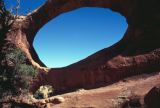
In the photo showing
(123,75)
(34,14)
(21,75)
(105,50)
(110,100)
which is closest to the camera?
(110,100)

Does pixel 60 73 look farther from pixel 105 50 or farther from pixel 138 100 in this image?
pixel 138 100

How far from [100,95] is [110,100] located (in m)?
1.78

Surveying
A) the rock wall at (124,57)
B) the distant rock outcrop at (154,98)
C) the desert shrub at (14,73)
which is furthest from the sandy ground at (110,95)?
the desert shrub at (14,73)

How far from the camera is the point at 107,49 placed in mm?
28688

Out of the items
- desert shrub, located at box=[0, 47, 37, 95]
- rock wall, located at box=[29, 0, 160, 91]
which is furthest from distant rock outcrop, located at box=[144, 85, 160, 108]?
desert shrub, located at box=[0, 47, 37, 95]

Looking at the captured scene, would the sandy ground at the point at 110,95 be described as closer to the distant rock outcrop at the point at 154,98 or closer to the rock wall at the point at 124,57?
the rock wall at the point at 124,57

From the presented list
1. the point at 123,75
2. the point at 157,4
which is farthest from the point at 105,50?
the point at 157,4

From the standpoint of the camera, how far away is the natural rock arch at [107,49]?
24828mm

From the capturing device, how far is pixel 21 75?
839 inches

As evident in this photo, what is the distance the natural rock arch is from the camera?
24828mm

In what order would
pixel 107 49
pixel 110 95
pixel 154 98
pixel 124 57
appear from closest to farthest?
pixel 154 98
pixel 110 95
pixel 124 57
pixel 107 49

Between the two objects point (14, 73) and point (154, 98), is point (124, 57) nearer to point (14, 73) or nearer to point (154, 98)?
point (14, 73)

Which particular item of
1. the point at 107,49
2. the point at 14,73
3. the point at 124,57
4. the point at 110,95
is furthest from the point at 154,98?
the point at 107,49

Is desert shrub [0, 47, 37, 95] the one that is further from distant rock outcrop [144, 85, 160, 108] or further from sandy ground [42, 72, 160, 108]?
distant rock outcrop [144, 85, 160, 108]
